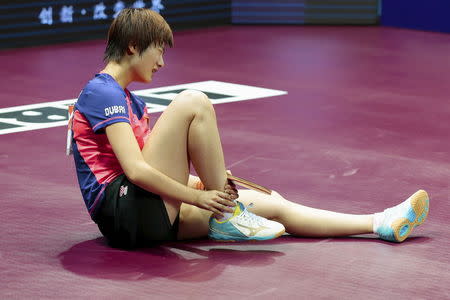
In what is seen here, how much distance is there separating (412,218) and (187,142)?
34.0 inches

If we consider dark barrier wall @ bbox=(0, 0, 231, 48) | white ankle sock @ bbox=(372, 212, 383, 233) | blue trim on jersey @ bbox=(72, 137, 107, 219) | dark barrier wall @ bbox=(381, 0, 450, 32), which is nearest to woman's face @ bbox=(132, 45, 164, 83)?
blue trim on jersey @ bbox=(72, 137, 107, 219)

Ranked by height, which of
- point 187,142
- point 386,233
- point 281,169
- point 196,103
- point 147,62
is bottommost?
point 281,169

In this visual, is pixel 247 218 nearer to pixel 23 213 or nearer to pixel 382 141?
pixel 23 213

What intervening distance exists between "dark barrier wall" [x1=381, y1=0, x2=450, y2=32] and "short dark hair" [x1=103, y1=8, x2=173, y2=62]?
6.97 m

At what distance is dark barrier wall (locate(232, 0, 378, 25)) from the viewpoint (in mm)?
10328

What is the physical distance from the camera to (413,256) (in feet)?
11.2

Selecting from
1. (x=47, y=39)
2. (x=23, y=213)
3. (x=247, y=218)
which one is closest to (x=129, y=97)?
(x=247, y=218)

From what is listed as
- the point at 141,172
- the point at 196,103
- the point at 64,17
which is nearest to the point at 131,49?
the point at 196,103

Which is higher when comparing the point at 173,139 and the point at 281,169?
the point at 173,139

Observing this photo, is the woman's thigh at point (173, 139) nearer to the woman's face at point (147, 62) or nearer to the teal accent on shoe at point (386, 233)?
the woman's face at point (147, 62)

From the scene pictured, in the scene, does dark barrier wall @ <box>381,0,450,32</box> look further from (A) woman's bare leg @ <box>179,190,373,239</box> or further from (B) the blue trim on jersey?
(B) the blue trim on jersey

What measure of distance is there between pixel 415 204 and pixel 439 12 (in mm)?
6778

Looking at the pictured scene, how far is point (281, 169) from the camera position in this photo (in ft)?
15.6

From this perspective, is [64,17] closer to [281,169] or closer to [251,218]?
[281,169]
